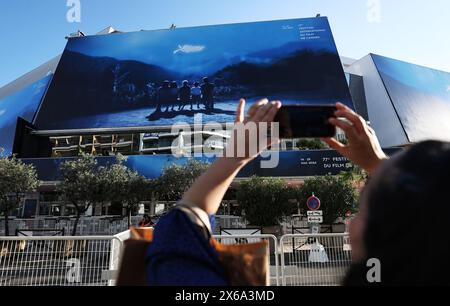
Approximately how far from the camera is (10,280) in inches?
186

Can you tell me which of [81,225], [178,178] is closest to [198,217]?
[178,178]

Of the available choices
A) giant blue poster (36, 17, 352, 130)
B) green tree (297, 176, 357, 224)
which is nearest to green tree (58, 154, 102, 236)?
green tree (297, 176, 357, 224)

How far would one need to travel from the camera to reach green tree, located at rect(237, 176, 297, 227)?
18.9m

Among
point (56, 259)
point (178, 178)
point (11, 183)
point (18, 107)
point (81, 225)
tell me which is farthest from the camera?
point (18, 107)

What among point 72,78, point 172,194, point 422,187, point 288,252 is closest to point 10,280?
point 288,252

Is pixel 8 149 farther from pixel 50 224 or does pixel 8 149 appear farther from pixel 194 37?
pixel 194 37

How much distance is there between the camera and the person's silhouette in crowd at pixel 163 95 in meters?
34.8

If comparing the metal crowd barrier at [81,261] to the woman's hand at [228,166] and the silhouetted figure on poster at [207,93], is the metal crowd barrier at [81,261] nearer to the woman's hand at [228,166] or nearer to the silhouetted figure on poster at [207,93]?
the woman's hand at [228,166]

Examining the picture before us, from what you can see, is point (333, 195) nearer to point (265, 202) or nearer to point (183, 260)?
point (265, 202)

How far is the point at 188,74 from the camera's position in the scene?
121 ft

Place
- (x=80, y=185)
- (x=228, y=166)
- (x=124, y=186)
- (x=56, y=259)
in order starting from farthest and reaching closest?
(x=124, y=186) → (x=80, y=185) → (x=56, y=259) → (x=228, y=166)

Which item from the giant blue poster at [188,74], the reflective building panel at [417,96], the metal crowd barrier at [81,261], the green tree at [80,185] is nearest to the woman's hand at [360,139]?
the metal crowd barrier at [81,261]

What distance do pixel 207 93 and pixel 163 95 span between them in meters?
4.63

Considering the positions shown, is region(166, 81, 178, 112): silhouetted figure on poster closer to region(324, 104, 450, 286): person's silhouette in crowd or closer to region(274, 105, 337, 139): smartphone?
region(274, 105, 337, 139): smartphone
